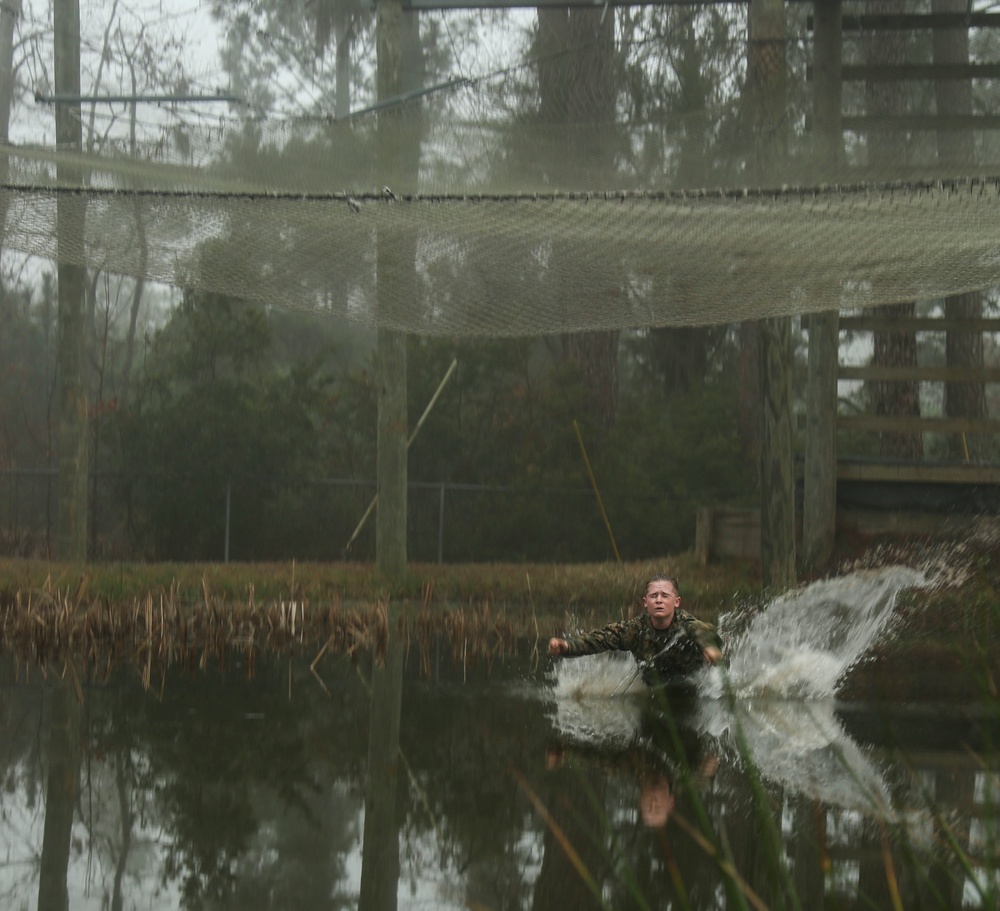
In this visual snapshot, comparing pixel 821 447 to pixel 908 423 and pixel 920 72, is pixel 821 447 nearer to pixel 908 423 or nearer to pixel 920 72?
pixel 908 423

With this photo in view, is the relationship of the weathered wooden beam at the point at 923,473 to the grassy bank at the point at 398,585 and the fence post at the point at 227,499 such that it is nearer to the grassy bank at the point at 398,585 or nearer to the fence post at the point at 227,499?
the grassy bank at the point at 398,585

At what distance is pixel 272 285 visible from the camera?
26.9 ft

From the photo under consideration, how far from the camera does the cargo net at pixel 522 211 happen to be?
7.23 m

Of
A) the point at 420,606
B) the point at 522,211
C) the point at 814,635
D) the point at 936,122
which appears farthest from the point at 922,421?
the point at 522,211

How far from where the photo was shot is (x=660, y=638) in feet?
23.7

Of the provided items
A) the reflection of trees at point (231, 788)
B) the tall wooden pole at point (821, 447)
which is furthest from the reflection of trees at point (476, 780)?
the tall wooden pole at point (821, 447)

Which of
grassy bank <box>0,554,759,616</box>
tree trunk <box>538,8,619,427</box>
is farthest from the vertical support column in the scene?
tree trunk <box>538,8,619,427</box>

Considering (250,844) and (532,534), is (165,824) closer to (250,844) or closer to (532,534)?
(250,844)

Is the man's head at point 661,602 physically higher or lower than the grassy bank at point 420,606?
higher

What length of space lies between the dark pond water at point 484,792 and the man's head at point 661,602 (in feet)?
1.38

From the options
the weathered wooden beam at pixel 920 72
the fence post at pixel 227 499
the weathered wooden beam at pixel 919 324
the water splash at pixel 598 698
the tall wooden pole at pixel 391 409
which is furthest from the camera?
the fence post at pixel 227 499

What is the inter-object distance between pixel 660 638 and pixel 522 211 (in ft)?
7.47

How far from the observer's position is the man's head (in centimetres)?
712

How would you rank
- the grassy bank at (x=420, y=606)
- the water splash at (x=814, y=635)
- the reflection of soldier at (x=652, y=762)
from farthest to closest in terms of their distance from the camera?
1. the grassy bank at (x=420, y=606)
2. the water splash at (x=814, y=635)
3. the reflection of soldier at (x=652, y=762)
